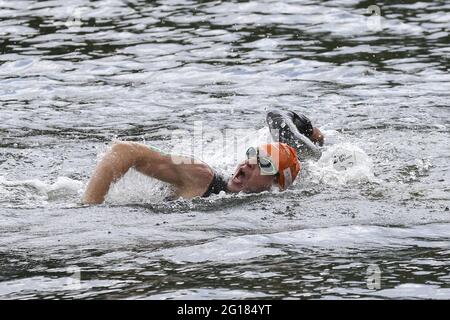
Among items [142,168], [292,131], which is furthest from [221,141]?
[142,168]

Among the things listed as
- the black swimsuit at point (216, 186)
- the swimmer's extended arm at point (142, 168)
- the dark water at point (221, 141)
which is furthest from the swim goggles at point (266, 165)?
the swimmer's extended arm at point (142, 168)

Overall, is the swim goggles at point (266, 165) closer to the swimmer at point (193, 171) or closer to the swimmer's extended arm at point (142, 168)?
the swimmer at point (193, 171)

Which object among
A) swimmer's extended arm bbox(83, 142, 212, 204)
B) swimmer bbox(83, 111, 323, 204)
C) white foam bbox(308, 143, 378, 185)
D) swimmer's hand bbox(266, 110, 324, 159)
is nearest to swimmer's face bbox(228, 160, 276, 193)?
swimmer bbox(83, 111, 323, 204)

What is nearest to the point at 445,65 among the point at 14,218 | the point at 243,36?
the point at 243,36

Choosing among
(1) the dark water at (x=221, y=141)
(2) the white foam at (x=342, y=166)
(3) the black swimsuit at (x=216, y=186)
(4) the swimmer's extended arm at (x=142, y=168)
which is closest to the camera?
(1) the dark water at (x=221, y=141)

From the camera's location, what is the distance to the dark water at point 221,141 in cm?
772

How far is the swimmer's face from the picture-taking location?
1041 centimetres

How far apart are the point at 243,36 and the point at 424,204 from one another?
8.50 m

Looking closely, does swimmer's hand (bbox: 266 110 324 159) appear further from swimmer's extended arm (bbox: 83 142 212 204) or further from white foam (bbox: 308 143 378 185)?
swimmer's extended arm (bbox: 83 142 212 204)

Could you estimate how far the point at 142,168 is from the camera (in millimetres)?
10039

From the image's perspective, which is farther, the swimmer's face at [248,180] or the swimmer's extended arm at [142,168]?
the swimmer's face at [248,180]

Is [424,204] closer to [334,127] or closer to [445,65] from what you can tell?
[334,127]

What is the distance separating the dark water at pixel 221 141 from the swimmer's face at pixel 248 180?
18 centimetres

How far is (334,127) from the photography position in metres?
13.4
